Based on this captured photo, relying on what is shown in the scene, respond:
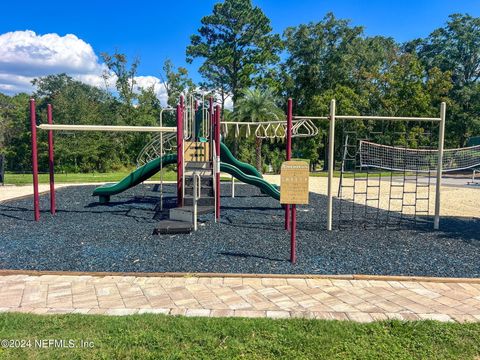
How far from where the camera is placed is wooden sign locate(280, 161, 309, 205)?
494 cm

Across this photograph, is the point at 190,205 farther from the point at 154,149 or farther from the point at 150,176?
the point at 154,149

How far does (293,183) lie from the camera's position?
16.3ft

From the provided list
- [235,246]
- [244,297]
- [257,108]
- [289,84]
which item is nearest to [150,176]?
[235,246]

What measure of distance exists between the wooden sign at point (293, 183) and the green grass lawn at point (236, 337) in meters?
1.97

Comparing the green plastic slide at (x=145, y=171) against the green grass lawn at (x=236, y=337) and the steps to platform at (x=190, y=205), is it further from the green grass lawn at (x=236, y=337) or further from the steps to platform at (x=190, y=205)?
the green grass lawn at (x=236, y=337)

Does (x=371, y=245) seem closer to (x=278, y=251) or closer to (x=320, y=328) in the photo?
(x=278, y=251)

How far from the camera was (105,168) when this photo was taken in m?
34.7

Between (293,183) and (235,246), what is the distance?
1.60 meters

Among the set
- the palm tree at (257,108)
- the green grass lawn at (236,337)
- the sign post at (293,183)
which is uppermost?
the palm tree at (257,108)

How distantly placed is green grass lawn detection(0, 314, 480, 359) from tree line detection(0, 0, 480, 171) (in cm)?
2934

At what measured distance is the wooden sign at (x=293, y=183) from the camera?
4.94 meters

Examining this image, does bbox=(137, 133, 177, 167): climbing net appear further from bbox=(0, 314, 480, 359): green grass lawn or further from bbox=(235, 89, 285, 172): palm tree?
bbox=(235, 89, 285, 172): palm tree

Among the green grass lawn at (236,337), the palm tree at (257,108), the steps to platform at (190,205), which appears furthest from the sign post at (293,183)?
the palm tree at (257,108)

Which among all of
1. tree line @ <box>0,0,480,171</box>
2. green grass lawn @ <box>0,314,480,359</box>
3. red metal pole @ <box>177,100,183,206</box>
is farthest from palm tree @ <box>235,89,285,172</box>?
green grass lawn @ <box>0,314,480,359</box>
